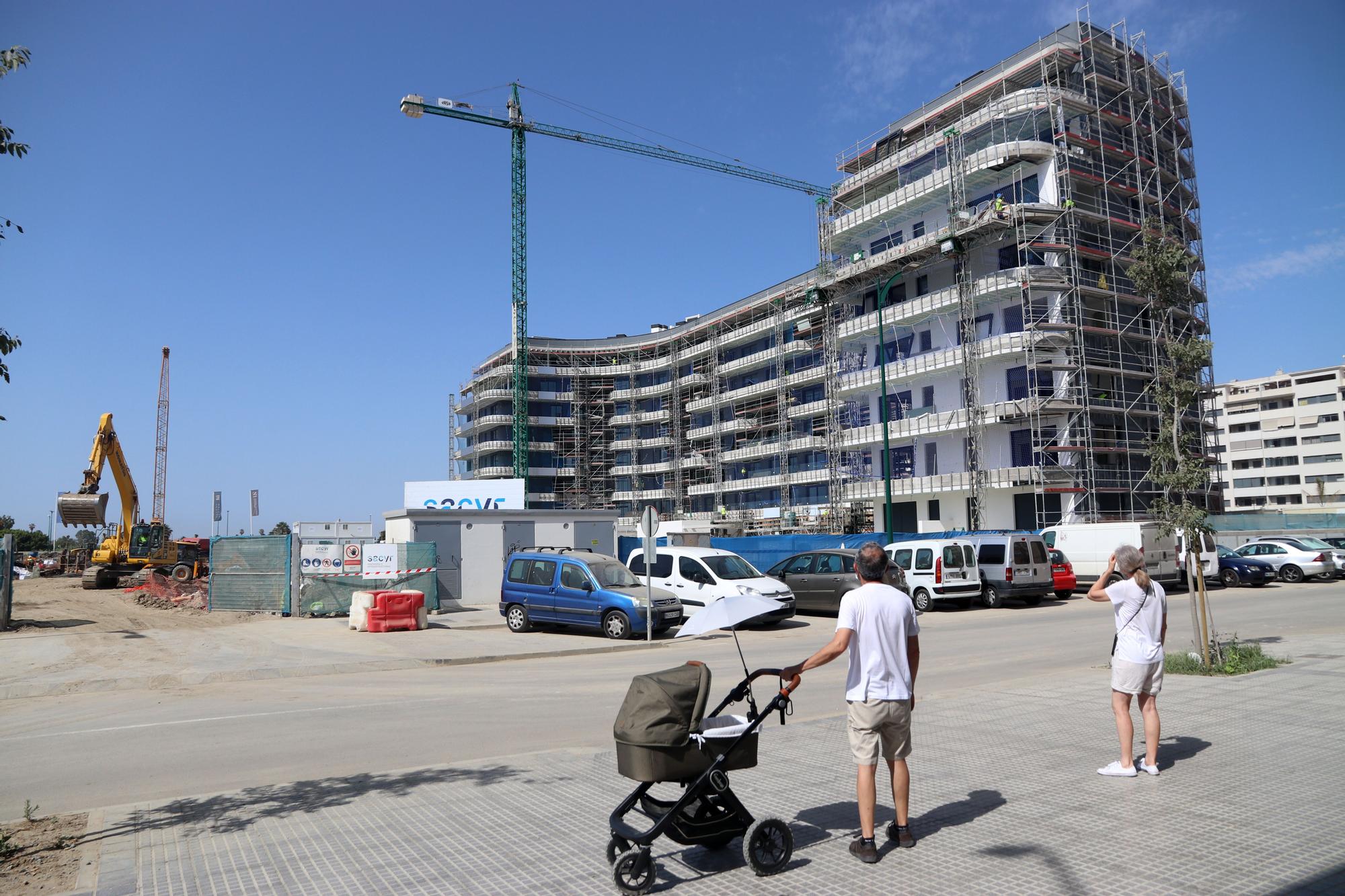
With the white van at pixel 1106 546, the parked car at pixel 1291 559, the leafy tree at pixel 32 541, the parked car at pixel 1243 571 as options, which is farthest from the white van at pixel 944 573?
the leafy tree at pixel 32 541

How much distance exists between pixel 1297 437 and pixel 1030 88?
74.0 m

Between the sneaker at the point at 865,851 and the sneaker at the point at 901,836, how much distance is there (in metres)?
0.23

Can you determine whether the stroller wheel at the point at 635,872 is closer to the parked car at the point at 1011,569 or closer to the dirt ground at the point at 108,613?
the dirt ground at the point at 108,613

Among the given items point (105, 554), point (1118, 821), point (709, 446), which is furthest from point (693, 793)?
point (709, 446)

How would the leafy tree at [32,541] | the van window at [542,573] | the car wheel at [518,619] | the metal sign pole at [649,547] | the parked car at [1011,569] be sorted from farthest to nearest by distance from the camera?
the leafy tree at [32,541]
the parked car at [1011,569]
the car wheel at [518,619]
the van window at [542,573]
the metal sign pole at [649,547]

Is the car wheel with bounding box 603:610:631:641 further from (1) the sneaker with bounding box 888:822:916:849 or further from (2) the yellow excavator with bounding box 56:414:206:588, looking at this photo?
(2) the yellow excavator with bounding box 56:414:206:588

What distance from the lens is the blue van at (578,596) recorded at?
19.3 m

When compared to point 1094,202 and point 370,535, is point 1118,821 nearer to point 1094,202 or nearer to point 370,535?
point 370,535

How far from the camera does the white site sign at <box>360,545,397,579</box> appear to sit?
25.4 metres

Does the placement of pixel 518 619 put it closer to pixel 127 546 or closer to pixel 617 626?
pixel 617 626

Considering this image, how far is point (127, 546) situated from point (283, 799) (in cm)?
4354

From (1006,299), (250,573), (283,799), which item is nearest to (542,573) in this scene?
(250,573)

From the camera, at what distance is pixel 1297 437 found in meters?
96.4

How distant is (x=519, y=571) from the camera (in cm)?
2098
